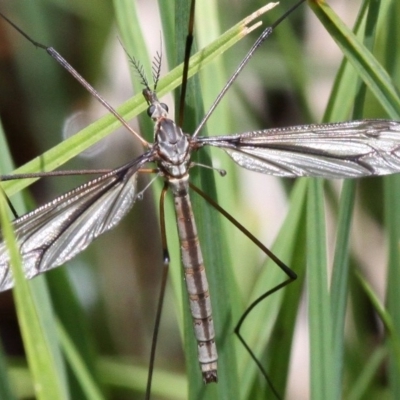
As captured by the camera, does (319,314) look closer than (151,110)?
Yes

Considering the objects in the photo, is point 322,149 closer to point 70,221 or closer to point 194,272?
point 194,272

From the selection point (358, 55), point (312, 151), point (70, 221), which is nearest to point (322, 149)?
point (312, 151)

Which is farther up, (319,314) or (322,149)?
(322,149)

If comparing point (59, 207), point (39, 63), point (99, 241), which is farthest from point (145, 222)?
point (59, 207)

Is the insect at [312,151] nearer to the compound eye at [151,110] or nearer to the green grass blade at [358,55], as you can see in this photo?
the compound eye at [151,110]

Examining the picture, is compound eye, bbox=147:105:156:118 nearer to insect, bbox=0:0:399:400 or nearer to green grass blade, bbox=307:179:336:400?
insect, bbox=0:0:399:400

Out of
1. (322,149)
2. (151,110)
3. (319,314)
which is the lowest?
(319,314)

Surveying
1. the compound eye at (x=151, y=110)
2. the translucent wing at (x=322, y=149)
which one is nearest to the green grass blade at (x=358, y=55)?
the translucent wing at (x=322, y=149)
